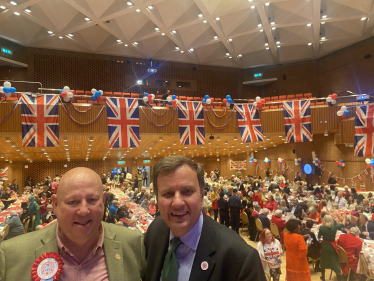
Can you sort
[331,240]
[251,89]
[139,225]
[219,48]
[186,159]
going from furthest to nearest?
[251,89] → [219,48] → [139,225] → [331,240] → [186,159]

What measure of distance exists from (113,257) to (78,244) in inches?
9.8

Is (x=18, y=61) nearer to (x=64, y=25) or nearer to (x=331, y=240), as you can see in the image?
(x=64, y=25)

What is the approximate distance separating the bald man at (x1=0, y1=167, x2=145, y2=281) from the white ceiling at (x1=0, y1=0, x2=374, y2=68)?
669 inches

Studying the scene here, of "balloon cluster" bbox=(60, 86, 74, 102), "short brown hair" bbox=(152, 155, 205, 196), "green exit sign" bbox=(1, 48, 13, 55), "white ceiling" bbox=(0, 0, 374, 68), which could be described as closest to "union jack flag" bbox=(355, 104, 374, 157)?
"white ceiling" bbox=(0, 0, 374, 68)

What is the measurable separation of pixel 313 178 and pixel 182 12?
637 inches

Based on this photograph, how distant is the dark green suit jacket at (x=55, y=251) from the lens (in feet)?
5.34

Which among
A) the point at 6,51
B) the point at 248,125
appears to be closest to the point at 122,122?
the point at 248,125

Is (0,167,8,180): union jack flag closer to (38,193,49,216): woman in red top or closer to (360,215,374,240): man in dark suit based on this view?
(38,193,49,216): woman in red top

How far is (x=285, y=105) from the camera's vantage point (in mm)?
13922

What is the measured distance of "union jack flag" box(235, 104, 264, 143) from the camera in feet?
45.3

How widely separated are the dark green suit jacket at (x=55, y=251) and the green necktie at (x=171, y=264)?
30cm

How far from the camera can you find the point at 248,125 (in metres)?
13.9

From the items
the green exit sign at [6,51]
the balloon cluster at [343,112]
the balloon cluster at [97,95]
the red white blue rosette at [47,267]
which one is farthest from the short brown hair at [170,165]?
the green exit sign at [6,51]

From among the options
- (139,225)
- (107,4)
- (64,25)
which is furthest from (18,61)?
(139,225)
